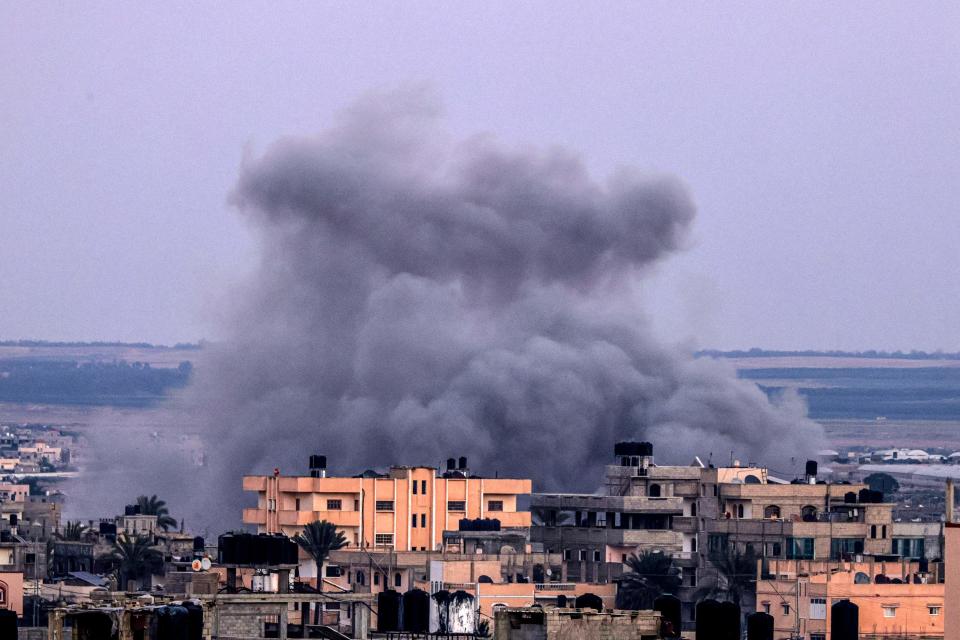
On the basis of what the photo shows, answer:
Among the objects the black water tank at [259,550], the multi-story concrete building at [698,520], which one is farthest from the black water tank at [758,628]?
the multi-story concrete building at [698,520]

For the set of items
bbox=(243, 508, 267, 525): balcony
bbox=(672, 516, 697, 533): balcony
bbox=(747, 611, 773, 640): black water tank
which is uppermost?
bbox=(243, 508, 267, 525): balcony

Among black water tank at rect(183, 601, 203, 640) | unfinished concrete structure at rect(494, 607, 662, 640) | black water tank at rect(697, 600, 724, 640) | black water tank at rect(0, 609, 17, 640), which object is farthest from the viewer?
black water tank at rect(697, 600, 724, 640)

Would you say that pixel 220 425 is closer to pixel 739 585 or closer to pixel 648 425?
pixel 648 425

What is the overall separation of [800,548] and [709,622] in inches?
1490

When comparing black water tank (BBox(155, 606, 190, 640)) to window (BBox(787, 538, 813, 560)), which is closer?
black water tank (BBox(155, 606, 190, 640))

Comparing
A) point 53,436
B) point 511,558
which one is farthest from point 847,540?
point 53,436

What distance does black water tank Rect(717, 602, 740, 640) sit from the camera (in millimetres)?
29406

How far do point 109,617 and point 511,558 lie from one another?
130 feet

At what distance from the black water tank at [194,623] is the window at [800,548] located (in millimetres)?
40922

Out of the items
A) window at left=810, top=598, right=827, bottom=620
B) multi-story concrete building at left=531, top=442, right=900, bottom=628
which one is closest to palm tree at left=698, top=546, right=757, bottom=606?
multi-story concrete building at left=531, top=442, right=900, bottom=628

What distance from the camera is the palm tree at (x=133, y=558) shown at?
63.0m

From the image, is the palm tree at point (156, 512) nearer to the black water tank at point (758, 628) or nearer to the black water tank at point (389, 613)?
the black water tank at point (389, 613)

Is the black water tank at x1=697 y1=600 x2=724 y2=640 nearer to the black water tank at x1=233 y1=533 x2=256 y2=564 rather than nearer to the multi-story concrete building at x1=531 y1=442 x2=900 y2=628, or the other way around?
the black water tank at x1=233 y1=533 x2=256 y2=564

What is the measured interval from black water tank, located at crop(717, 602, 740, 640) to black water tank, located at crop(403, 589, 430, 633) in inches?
244
